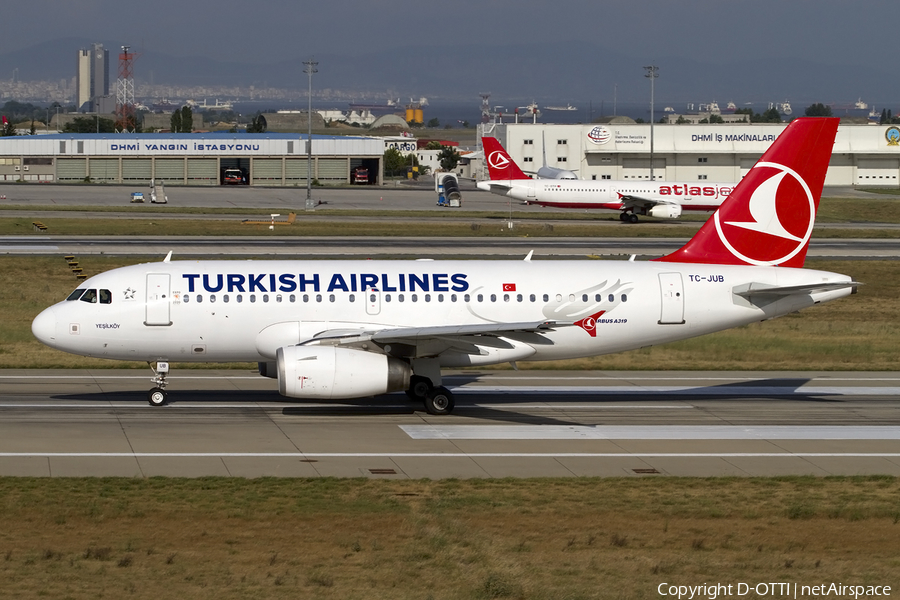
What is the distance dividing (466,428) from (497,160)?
78.4 meters

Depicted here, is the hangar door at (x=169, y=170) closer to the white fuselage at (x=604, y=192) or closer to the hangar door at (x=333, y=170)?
the hangar door at (x=333, y=170)

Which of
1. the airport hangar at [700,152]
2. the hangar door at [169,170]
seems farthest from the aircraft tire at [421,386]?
the airport hangar at [700,152]

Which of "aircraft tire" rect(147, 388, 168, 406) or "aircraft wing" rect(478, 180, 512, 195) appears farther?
"aircraft wing" rect(478, 180, 512, 195)

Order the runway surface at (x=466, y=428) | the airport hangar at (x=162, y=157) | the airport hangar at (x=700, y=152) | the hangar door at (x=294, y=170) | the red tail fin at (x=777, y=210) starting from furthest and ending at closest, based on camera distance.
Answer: the airport hangar at (x=700, y=152) < the hangar door at (x=294, y=170) < the airport hangar at (x=162, y=157) < the red tail fin at (x=777, y=210) < the runway surface at (x=466, y=428)

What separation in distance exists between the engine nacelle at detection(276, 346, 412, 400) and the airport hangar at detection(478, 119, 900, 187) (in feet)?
405

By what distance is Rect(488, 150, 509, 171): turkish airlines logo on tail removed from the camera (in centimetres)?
10619

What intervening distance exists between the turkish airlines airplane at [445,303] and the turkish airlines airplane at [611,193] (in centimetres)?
6923

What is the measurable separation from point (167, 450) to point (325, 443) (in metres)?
3.95

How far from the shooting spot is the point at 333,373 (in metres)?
29.2

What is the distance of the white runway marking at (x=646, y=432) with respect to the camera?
29.1m

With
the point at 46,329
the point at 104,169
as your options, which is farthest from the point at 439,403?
the point at 104,169

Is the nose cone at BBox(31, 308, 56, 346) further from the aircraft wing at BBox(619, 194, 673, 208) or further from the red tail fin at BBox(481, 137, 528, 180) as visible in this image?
the red tail fin at BBox(481, 137, 528, 180)

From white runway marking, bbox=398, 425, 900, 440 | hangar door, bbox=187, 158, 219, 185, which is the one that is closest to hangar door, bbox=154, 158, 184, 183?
hangar door, bbox=187, 158, 219, 185

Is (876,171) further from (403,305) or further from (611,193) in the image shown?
(403,305)
